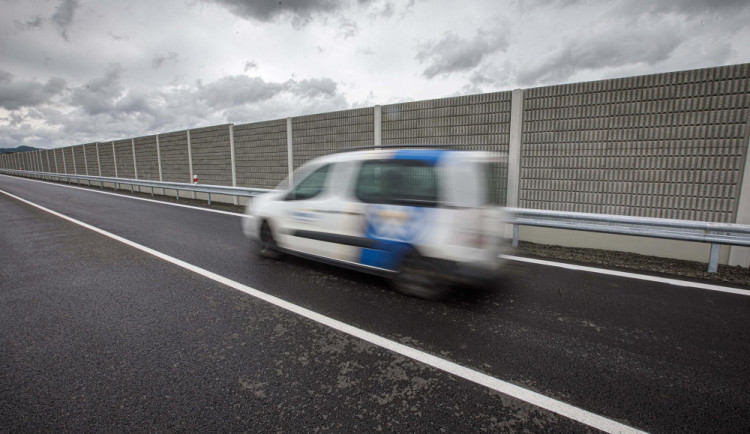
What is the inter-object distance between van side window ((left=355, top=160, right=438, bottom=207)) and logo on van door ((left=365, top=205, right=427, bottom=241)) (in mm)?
76

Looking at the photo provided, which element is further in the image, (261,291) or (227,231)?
(227,231)

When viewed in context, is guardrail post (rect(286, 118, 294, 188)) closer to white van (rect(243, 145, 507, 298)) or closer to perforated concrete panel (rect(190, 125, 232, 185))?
perforated concrete panel (rect(190, 125, 232, 185))

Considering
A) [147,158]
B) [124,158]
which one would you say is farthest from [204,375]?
[124,158]

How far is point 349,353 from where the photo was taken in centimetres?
269

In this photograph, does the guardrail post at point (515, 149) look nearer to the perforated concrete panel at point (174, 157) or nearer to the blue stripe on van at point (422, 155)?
the blue stripe on van at point (422, 155)

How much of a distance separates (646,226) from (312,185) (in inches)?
198

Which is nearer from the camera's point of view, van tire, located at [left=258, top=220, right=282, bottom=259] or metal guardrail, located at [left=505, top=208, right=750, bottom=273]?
metal guardrail, located at [left=505, top=208, right=750, bottom=273]

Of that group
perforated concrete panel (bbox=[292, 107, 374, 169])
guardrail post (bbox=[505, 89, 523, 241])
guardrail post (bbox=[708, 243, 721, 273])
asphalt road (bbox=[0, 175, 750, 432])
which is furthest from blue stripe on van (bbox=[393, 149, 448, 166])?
perforated concrete panel (bbox=[292, 107, 374, 169])

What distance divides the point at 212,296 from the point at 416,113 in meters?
6.14

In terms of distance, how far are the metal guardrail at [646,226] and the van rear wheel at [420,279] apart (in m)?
2.97

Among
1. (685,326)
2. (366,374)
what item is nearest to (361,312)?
(366,374)

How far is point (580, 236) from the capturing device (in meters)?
6.04

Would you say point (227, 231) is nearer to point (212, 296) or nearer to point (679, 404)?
point (212, 296)

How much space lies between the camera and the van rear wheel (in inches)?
145
